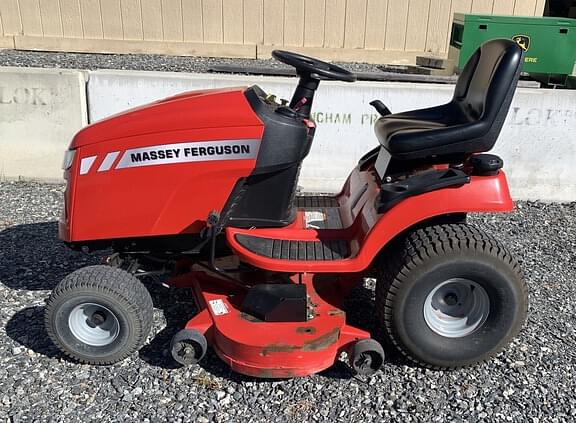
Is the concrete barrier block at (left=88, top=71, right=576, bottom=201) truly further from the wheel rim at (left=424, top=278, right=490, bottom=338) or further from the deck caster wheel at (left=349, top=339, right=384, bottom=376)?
the deck caster wheel at (left=349, top=339, right=384, bottom=376)

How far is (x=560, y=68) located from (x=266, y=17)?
185 inches

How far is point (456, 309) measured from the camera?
2.80 meters

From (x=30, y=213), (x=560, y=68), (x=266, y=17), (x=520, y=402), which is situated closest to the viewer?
(x=520, y=402)

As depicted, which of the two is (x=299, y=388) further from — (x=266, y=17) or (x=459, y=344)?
(x=266, y=17)

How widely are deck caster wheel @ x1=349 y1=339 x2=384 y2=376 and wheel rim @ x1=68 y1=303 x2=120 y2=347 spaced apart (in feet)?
3.49

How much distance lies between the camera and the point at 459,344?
2.70 meters

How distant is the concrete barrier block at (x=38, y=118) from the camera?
468 centimetres

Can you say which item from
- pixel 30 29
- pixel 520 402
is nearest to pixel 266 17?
pixel 30 29

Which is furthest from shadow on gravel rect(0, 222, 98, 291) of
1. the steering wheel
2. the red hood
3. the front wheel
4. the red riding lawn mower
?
the front wheel

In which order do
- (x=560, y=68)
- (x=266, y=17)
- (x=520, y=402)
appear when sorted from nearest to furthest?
1. (x=520, y=402)
2. (x=560, y=68)
3. (x=266, y=17)

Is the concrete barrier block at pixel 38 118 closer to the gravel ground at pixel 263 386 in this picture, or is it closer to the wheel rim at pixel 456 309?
the gravel ground at pixel 263 386

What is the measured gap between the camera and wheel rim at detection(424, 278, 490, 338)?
271 centimetres

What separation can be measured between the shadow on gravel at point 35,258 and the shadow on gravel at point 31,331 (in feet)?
0.91

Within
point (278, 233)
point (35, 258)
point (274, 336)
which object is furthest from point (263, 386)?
point (35, 258)
